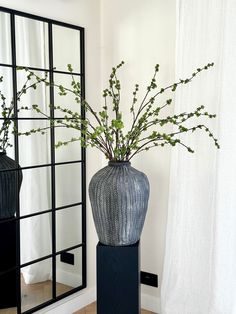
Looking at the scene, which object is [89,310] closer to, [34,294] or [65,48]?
[34,294]

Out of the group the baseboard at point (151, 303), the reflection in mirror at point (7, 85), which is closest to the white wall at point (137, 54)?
the baseboard at point (151, 303)

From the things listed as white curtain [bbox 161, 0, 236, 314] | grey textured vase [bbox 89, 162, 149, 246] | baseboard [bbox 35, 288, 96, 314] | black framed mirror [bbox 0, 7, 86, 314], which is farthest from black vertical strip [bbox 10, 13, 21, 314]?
white curtain [bbox 161, 0, 236, 314]

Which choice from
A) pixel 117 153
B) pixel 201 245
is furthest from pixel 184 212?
pixel 117 153

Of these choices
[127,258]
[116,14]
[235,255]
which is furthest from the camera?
[116,14]

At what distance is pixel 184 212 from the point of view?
2.36 m

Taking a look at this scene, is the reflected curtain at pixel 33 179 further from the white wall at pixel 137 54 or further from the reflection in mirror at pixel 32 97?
the white wall at pixel 137 54

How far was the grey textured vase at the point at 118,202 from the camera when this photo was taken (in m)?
2.00

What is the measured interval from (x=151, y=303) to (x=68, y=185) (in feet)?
3.22

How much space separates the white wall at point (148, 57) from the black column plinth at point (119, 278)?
1.85 feet

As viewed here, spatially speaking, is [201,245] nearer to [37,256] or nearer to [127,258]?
[127,258]

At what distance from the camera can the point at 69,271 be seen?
104 inches

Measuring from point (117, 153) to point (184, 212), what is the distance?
1.97ft

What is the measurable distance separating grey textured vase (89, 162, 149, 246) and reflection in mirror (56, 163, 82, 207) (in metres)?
0.51

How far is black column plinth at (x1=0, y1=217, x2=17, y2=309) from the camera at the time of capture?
2201 mm
